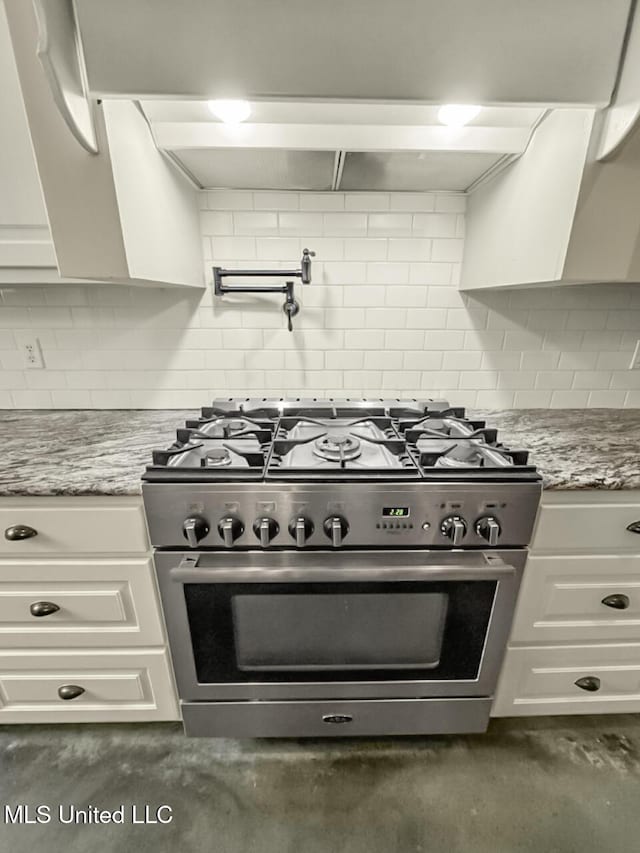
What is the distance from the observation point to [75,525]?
0.91m

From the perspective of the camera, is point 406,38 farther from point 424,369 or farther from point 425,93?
point 424,369

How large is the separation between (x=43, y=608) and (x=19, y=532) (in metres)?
0.23

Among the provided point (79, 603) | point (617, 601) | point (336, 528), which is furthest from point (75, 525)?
point (617, 601)

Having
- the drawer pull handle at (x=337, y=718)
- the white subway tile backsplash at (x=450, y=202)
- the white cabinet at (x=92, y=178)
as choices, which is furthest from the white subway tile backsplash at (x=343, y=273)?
the drawer pull handle at (x=337, y=718)

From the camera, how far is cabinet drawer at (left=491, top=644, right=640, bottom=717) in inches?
42.5

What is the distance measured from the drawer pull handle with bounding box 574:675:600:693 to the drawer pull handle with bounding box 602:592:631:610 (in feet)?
0.91

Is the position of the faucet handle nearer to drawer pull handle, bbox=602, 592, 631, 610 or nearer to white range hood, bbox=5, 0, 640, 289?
white range hood, bbox=5, 0, 640, 289

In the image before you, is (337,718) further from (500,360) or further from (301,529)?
(500,360)

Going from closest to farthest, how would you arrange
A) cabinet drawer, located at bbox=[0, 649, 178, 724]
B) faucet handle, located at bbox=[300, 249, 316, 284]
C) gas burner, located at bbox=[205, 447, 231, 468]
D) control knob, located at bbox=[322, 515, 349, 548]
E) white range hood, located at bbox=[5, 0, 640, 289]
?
1. white range hood, located at bbox=[5, 0, 640, 289]
2. control knob, located at bbox=[322, 515, 349, 548]
3. gas burner, located at bbox=[205, 447, 231, 468]
4. cabinet drawer, located at bbox=[0, 649, 178, 724]
5. faucet handle, located at bbox=[300, 249, 316, 284]

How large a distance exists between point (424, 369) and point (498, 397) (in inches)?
13.3

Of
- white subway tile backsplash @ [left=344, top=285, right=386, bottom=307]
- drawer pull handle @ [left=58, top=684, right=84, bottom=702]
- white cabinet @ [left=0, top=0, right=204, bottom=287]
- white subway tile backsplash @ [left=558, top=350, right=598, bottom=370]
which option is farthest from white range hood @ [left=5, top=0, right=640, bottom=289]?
drawer pull handle @ [left=58, top=684, right=84, bottom=702]

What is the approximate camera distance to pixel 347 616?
3.12 ft

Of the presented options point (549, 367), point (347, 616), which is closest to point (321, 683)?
point (347, 616)

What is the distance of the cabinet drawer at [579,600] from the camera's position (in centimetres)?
98
